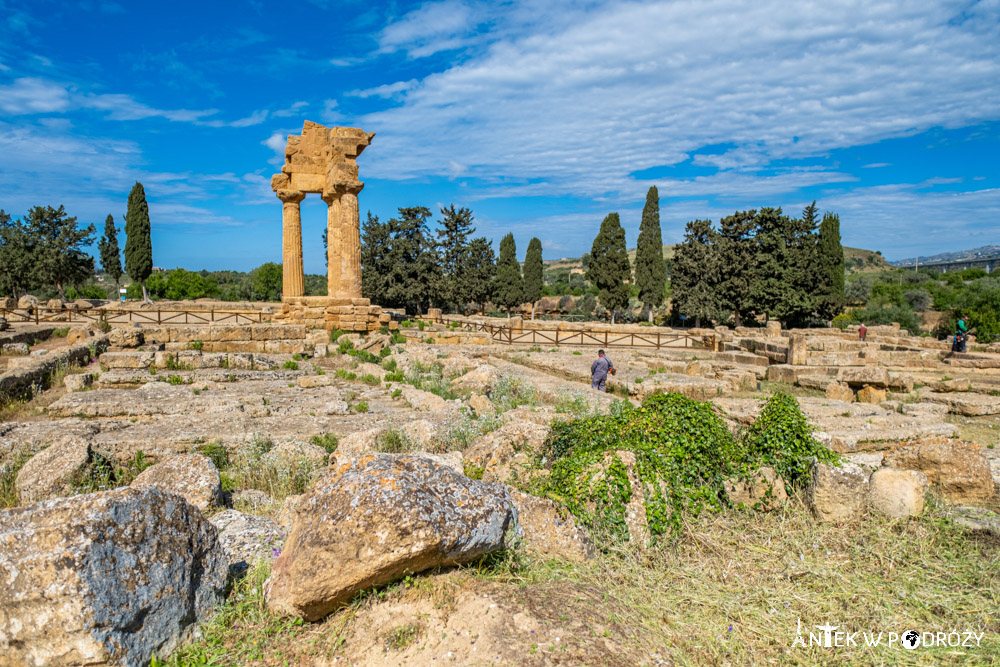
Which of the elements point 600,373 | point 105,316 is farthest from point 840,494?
point 105,316

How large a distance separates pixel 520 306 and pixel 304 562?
150ft

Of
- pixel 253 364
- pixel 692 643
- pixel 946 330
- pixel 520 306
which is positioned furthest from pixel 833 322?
pixel 692 643

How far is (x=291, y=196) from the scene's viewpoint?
21.0 metres

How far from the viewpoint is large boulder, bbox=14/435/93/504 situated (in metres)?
4.93

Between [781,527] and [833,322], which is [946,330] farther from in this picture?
[781,527]

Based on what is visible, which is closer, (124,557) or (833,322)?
(124,557)

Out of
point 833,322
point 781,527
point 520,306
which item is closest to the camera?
point 781,527

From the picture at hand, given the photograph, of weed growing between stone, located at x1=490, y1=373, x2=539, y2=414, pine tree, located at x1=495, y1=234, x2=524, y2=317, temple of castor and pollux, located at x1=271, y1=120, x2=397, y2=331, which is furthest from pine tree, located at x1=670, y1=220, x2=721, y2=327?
weed growing between stone, located at x1=490, y1=373, x2=539, y2=414

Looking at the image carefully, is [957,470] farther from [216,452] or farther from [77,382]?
[77,382]

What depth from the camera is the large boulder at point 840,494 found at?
4.64 m

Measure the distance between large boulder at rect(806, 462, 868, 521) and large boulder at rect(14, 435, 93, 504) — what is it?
6637 millimetres

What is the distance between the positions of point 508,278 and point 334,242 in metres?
25.6

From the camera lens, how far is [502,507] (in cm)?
351

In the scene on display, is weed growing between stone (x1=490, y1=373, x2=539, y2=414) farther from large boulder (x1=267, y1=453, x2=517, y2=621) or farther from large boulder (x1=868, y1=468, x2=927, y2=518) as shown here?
large boulder (x1=267, y1=453, x2=517, y2=621)
